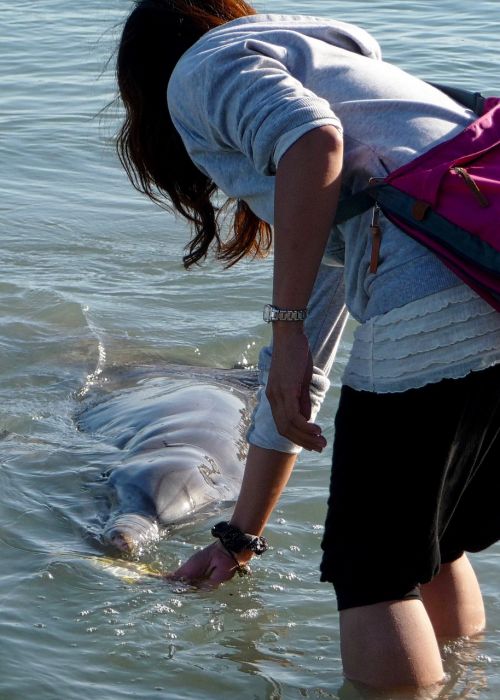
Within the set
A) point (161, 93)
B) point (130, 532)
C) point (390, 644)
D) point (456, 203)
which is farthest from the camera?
point (130, 532)

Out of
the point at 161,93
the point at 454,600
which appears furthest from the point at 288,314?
the point at 454,600

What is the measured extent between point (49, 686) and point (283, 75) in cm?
173

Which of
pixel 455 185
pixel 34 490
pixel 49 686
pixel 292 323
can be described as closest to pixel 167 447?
pixel 34 490

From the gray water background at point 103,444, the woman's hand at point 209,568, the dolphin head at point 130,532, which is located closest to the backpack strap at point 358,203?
the gray water background at point 103,444

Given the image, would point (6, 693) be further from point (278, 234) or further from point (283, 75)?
point (283, 75)

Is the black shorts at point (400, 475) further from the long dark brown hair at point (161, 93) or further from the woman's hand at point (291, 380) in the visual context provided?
the long dark brown hair at point (161, 93)

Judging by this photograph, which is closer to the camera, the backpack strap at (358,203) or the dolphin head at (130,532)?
the backpack strap at (358,203)

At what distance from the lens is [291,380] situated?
246 cm

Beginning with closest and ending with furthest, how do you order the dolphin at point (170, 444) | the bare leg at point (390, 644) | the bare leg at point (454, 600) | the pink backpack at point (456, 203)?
the pink backpack at point (456, 203), the bare leg at point (390, 644), the bare leg at point (454, 600), the dolphin at point (170, 444)

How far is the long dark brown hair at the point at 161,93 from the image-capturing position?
2.69m

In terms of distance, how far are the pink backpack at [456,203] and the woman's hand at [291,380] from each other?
0.24 meters

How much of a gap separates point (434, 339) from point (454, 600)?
3.31 ft

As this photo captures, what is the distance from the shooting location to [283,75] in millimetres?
2422

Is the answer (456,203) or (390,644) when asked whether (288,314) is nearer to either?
(456,203)
